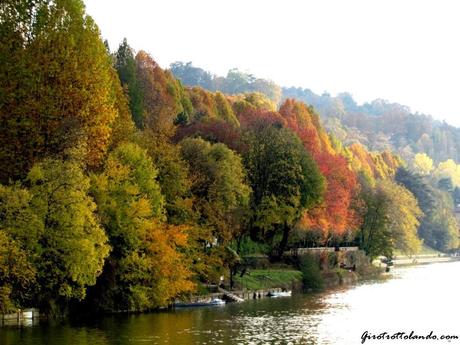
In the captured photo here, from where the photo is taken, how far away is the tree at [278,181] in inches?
3819

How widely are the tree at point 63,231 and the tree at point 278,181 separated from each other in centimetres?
3866

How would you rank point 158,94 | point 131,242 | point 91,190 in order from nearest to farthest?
point 91,190, point 131,242, point 158,94

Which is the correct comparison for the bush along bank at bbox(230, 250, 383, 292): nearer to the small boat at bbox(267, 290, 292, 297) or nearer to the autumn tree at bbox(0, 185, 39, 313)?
the small boat at bbox(267, 290, 292, 297)

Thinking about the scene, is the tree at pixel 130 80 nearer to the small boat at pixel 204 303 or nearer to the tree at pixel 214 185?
the tree at pixel 214 185

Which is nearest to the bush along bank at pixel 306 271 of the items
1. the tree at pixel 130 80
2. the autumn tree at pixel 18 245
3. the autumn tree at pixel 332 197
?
the autumn tree at pixel 332 197

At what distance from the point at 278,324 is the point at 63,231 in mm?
16117

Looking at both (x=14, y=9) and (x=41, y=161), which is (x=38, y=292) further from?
(x=14, y=9)

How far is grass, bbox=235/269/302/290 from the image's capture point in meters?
86.1

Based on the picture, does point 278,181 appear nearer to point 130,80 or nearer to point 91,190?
point 130,80

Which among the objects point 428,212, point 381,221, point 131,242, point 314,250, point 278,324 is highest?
point 428,212

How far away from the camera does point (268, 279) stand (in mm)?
90812

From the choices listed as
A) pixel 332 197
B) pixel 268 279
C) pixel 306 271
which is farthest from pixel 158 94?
pixel 268 279

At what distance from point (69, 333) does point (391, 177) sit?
486 feet

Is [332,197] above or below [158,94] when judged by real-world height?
below
